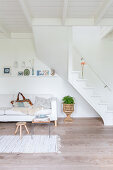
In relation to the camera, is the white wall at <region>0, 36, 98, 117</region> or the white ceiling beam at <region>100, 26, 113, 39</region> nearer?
the white ceiling beam at <region>100, 26, 113, 39</region>

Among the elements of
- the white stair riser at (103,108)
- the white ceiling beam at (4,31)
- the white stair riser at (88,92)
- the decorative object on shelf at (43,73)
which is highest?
the white ceiling beam at (4,31)

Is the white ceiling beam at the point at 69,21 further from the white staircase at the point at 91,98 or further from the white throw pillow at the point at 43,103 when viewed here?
the white throw pillow at the point at 43,103

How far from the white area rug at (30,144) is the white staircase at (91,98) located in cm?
147

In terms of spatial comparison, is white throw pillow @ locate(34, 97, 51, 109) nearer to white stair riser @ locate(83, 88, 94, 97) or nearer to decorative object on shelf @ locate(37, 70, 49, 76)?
decorative object on shelf @ locate(37, 70, 49, 76)

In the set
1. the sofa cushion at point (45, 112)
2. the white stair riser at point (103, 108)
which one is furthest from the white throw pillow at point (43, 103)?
the white stair riser at point (103, 108)

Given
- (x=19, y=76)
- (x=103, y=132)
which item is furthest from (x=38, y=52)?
(x=103, y=132)

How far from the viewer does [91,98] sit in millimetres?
4188

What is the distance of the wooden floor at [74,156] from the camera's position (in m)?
2.20

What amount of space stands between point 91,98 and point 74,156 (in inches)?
79.5

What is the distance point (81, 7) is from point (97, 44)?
7.04ft

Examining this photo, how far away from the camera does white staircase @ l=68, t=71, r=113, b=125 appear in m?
4.14

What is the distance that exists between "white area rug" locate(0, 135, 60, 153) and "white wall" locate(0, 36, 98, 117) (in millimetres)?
1915

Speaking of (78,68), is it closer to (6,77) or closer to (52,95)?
(52,95)

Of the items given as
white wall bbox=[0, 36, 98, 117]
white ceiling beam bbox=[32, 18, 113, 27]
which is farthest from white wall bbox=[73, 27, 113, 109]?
white ceiling beam bbox=[32, 18, 113, 27]
